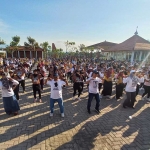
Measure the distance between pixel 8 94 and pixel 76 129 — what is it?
2747mm

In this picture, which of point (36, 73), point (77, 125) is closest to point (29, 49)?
point (36, 73)

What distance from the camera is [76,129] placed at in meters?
4.48

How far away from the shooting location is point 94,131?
4.39m

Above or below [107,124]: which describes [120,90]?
above

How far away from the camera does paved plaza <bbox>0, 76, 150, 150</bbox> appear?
12.2 feet

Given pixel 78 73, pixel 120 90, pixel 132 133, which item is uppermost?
pixel 78 73

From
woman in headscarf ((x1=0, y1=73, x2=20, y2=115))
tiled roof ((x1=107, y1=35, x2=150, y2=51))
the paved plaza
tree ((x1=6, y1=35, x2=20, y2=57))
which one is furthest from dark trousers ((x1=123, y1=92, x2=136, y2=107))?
tree ((x1=6, y1=35, x2=20, y2=57))

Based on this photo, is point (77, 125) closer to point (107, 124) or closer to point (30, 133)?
point (107, 124)

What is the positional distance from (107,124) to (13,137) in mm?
3073

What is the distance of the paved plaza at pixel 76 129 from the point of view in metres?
3.72

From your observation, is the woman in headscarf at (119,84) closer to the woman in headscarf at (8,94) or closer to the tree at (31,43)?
the woman in headscarf at (8,94)

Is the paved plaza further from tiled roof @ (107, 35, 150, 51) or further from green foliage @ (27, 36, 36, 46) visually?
green foliage @ (27, 36, 36, 46)

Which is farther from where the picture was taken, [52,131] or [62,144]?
[52,131]

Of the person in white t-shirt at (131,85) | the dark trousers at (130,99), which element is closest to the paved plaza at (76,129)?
the dark trousers at (130,99)
